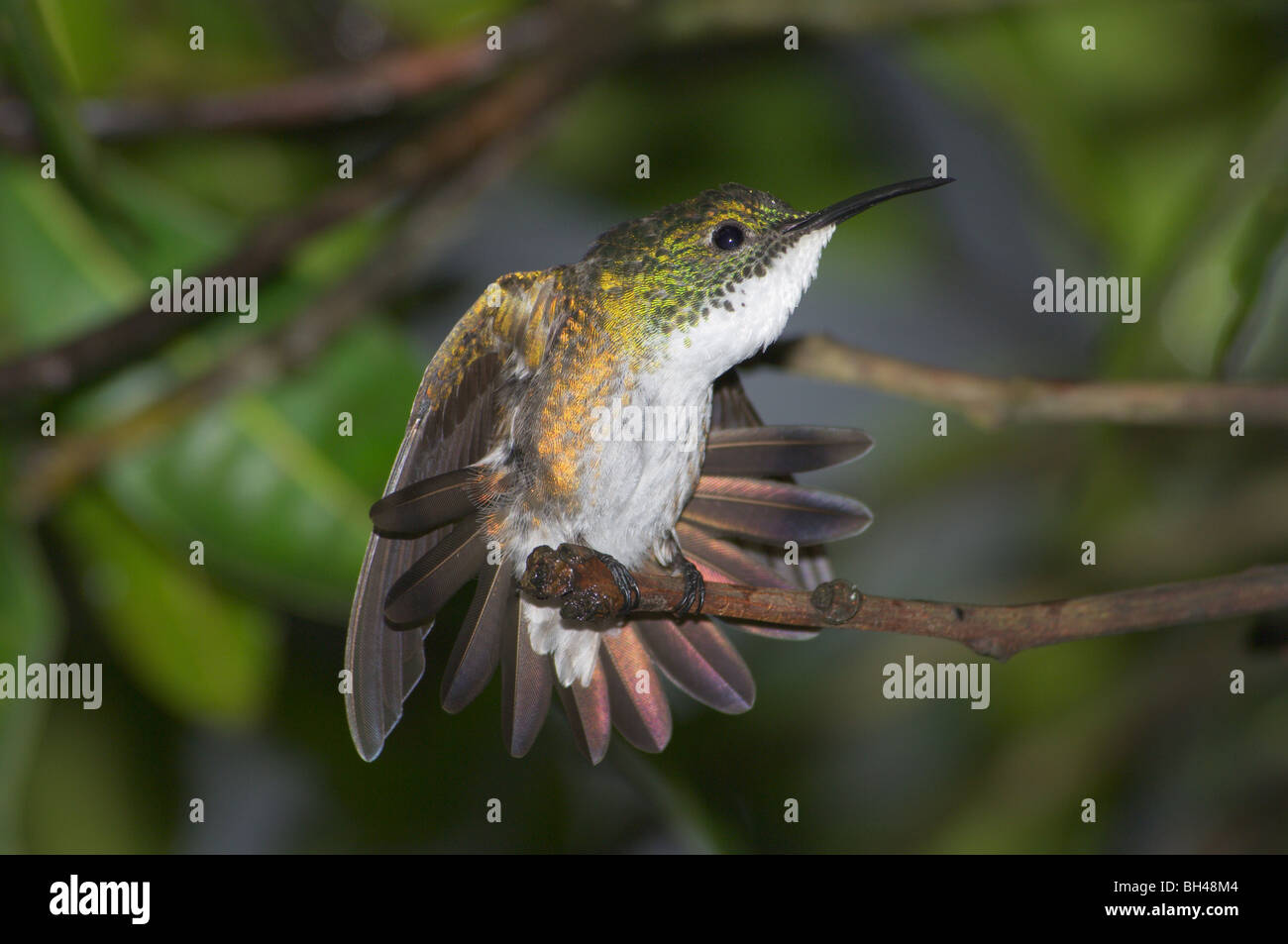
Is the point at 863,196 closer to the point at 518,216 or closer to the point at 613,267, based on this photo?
the point at 613,267

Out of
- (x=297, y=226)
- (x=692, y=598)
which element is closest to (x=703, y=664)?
(x=692, y=598)

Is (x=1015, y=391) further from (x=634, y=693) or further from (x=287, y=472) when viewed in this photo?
(x=287, y=472)

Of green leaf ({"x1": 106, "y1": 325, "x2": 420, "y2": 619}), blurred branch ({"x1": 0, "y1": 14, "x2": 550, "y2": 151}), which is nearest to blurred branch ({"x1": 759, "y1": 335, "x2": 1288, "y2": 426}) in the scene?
green leaf ({"x1": 106, "y1": 325, "x2": 420, "y2": 619})

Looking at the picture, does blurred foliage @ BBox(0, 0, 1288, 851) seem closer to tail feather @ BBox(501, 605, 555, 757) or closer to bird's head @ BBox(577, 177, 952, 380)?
tail feather @ BBox(501, 605, 555, 757)

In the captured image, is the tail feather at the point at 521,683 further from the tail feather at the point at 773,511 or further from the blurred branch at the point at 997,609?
the blurred branch at the point at 997,609

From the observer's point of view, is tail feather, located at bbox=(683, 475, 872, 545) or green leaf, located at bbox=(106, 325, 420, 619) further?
green leaf, located at bbox=(106, 325, 420, 619)
